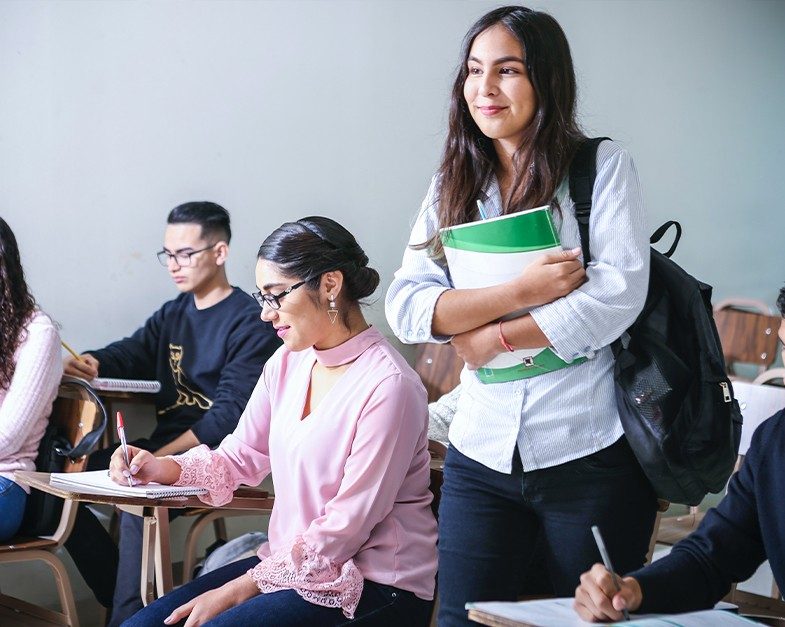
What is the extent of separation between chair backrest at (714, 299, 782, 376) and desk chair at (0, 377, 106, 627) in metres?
2.93

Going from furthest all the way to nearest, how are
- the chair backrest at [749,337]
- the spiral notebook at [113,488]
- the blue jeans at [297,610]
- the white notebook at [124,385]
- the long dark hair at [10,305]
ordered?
the chair backrest at [749,337]
the white notebook at [124,385]
the long dark hair at [10,305]
the spiral notebook at [113,488]
the blue jeans at [297,610]

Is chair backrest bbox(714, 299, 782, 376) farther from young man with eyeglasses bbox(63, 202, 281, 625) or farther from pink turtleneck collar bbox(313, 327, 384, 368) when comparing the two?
pink turtleneck collar bbox(313, 327, 384, 368)

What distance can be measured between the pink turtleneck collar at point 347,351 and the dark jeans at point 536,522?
0.44 meters

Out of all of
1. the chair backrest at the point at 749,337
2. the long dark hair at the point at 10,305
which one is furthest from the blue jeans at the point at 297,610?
the chair backrest at the point at 749,337

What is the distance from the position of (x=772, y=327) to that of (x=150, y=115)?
113 inches

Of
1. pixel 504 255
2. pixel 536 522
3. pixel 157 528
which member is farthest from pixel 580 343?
pixel 157 528

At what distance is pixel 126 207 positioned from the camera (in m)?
3.47

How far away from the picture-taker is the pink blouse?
5.74ft

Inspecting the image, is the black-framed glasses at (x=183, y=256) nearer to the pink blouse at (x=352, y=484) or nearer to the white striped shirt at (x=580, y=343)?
the pink blouse at (x=352, y=484)

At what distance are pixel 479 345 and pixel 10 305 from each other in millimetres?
1724

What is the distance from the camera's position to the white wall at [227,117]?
10.8 ft

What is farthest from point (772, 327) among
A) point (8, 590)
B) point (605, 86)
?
point (8, 590)

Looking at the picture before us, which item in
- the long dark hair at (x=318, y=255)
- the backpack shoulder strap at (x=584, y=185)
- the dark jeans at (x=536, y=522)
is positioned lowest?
the dark jeans at (x=536, y=522)

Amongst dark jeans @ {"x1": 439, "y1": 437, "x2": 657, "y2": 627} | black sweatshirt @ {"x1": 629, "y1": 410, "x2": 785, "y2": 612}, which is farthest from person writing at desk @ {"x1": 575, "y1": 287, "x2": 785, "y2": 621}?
dark jeans @ {"x1": 439, "y1": 437, "x2": 657, "y2": 627}
